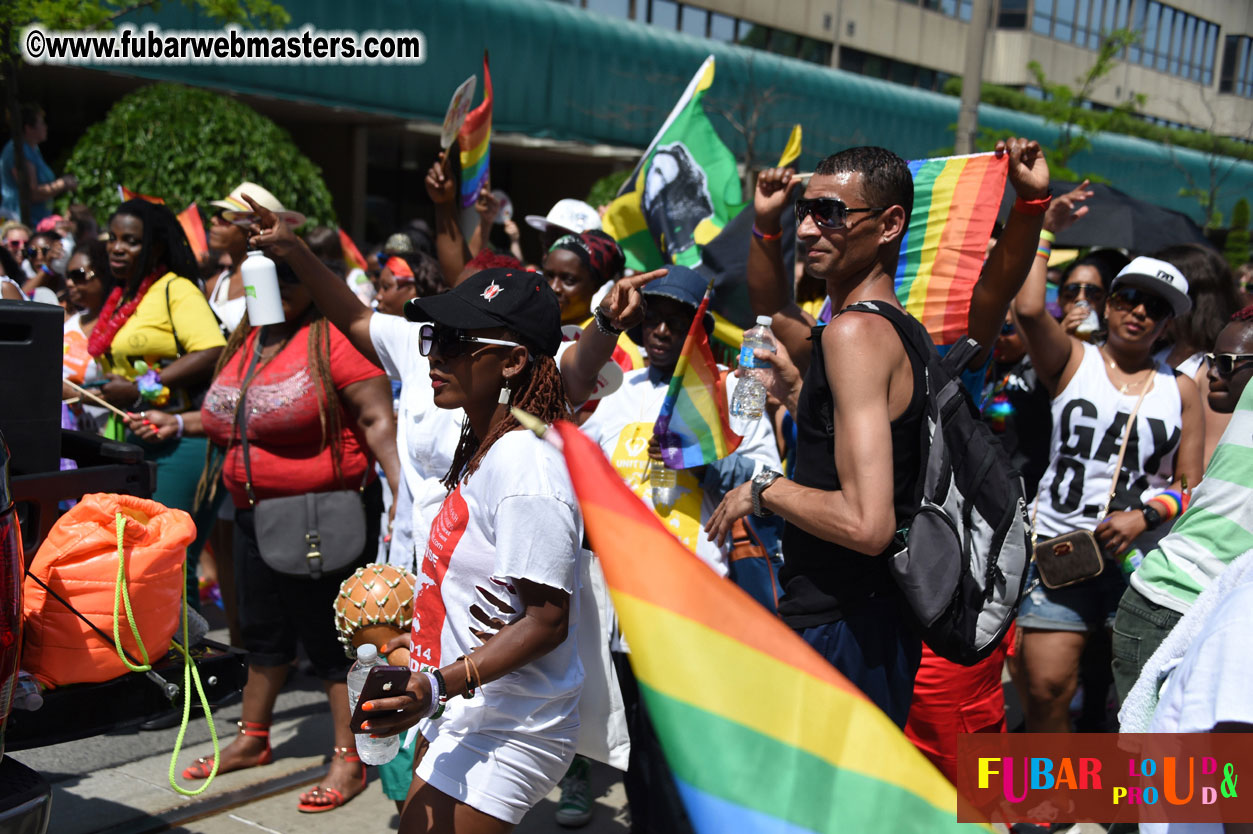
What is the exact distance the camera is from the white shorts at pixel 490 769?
8.65 ft

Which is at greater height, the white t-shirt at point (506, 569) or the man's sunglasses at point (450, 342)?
Answer: the man's sunglasses at point (450, 342)

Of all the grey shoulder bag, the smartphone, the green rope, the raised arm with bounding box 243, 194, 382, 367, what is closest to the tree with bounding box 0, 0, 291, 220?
the grey shoulder bag

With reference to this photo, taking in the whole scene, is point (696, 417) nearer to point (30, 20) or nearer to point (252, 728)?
point (252, 728)

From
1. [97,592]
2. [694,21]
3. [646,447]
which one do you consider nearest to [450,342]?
[97,592]

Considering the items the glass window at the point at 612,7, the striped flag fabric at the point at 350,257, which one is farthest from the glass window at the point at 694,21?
the striped flag fabric at the point at 350,257

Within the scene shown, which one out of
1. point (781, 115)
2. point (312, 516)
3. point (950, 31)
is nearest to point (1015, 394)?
point (312, 516)

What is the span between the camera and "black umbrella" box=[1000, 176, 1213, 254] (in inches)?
292

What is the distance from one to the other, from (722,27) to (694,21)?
1075mm

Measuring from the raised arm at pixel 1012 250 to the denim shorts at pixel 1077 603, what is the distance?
116 centimetres

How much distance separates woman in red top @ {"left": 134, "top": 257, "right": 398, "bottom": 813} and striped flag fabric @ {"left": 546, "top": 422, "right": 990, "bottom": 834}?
2828mm

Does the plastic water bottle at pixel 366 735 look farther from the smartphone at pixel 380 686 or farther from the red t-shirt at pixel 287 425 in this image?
the red t-shirt at pixel 287 425

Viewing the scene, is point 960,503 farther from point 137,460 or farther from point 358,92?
point 358,92

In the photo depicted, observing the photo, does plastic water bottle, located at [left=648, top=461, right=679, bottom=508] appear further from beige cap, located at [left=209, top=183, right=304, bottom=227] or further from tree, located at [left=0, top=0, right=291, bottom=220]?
tree, located at [left=0, top=0, right=291, bottom=220]

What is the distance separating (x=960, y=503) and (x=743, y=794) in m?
1.12
